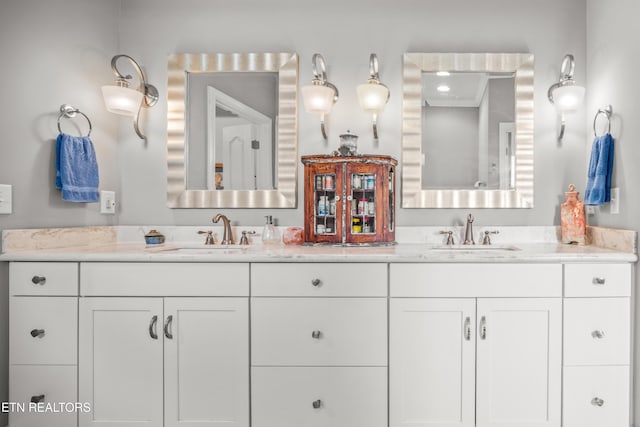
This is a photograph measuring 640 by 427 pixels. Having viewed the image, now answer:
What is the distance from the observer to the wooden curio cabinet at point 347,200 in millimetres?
Answer: 1875

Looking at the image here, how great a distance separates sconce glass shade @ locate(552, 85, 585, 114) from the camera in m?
1.91

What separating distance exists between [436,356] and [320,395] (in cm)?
52

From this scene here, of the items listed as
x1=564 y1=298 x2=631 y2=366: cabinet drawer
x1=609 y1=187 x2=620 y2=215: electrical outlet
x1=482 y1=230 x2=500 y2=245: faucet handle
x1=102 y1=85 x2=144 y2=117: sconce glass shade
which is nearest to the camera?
x1=564 y1=298 x2=631 y2=366: cabinet drawer

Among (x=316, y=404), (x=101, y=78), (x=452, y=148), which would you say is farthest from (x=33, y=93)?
(x=452, y=148)

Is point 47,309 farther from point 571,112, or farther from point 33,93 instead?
point 571,112

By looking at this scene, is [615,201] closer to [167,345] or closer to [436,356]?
[436,356]

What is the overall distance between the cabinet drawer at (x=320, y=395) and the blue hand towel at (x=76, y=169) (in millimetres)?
1228

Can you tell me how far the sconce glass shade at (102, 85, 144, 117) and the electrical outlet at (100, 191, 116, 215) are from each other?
1.51 ft

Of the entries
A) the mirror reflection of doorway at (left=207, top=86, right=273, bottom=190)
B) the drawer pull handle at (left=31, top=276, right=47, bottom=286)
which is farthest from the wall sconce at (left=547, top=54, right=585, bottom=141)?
the drawer pull handle at (left=31, top=276, right=47, bottom=286)

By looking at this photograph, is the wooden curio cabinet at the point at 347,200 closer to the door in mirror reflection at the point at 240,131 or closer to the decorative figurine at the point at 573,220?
the door in mirror reflection at the point at 240,131

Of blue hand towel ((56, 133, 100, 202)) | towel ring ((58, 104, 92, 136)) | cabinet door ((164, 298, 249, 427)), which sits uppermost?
towel ring ((58, 104, 92, 136))

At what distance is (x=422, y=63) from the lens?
6.79 feet

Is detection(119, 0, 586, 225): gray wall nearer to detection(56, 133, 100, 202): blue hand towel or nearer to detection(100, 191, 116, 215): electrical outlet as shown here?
detection(100, 191, 116, 215): electrical outlet

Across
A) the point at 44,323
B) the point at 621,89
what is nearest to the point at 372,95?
the point at 621,89
